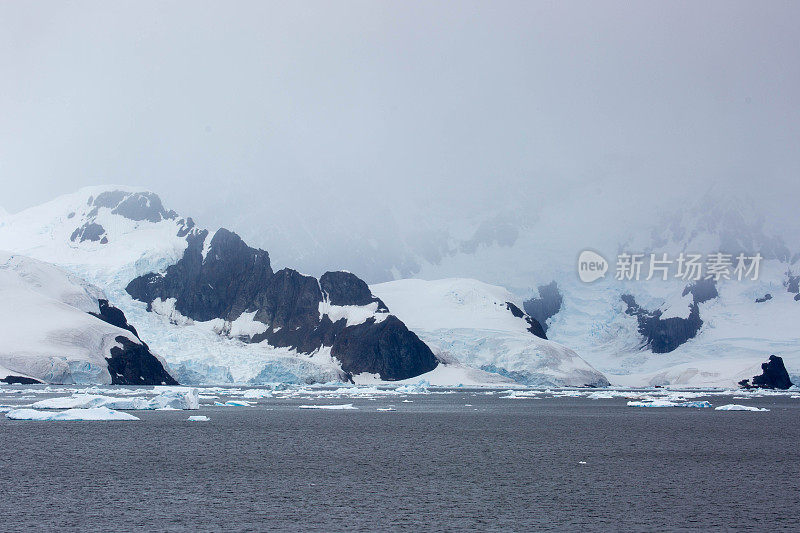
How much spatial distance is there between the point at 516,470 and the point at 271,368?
16706 cm

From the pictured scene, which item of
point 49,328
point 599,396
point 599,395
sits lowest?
point 599,396

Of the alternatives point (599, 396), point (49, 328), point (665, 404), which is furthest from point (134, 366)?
point (665, 404)

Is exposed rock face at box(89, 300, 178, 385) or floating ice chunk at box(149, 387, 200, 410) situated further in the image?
exposed rock face at box(89, 300, 178, 385)

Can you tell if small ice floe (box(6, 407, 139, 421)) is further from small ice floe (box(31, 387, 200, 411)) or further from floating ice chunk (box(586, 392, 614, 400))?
floating ice chunk (box(586, 392, 614, 400))

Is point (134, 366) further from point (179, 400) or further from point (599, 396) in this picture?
point (179, 400)

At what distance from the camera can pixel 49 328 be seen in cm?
16350

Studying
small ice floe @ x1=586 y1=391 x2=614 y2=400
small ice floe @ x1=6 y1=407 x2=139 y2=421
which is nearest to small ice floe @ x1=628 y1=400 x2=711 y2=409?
small ice floe @ x1=586 y1=391 x2=614 y2=400

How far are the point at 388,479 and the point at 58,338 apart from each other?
145 meters

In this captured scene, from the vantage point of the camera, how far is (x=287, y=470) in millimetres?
31969

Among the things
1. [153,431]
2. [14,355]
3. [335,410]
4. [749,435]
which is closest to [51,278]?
[14,355]

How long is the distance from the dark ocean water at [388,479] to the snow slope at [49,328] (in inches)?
4125

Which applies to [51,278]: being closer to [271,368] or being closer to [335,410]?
[271,368]

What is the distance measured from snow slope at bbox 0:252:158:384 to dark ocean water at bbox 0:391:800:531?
344 ft

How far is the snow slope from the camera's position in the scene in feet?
493
